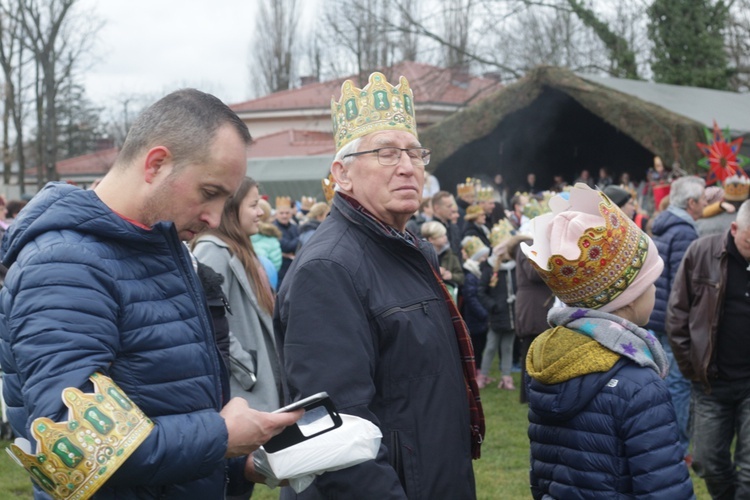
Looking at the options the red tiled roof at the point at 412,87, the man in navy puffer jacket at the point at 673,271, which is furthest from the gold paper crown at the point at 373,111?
the red tiled roof at the point at 412,87

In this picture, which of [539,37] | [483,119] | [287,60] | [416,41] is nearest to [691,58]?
[483,119]

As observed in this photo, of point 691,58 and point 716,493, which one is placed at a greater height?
point 691,58

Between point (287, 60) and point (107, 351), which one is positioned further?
point (287, 60)

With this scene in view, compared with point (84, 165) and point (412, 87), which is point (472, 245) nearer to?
point (412, 87)

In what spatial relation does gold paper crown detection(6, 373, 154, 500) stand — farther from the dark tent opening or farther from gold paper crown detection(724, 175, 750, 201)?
the dark tent opening

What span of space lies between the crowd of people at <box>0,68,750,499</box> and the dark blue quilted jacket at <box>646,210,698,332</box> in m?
4.12

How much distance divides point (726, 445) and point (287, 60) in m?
49.2

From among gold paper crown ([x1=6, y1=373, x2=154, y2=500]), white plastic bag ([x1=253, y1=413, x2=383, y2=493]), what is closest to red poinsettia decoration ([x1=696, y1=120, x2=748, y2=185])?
white plastic bag ([x1=253, y1=413, x2=383, y2=493])

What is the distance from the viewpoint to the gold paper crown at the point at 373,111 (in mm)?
3109

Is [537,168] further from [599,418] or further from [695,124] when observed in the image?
[599,418]

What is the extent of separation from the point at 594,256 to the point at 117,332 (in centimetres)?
166

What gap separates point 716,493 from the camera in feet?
16.9

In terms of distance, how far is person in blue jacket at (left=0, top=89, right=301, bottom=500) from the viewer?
6.20 feet

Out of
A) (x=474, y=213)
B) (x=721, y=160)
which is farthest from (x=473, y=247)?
(x=721, y=160)
